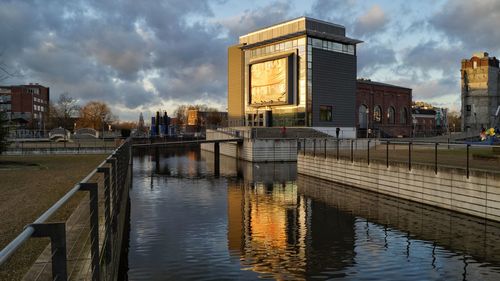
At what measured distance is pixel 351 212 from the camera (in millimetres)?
21844

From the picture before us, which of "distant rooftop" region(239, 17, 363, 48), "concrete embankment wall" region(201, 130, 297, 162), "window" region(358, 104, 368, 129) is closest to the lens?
"concrete embankment wall" region(201, 130, 297, 162)

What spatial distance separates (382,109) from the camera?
90250mm

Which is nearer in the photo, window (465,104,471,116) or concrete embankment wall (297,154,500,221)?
concrete embankment wall (297,154,500,221)

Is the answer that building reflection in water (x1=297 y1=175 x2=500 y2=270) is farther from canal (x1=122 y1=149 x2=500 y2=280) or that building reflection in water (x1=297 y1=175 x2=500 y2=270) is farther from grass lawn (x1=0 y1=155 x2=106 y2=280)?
grass lawn (x1=0 y1=155 x2=106 y2=280)

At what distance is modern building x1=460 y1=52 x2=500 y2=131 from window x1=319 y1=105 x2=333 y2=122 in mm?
56937

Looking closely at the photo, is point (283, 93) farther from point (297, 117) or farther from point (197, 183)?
point (197, 183)

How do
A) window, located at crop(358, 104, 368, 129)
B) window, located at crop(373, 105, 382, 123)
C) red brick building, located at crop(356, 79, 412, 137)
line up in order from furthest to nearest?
window, located at crop(373, 105, 382, 123)
window, located at crop(358, 104, 368, 129)
red brick building, located at crop(356, 79, 412, 137)

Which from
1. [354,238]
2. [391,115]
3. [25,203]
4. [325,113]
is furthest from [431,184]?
[391,115]

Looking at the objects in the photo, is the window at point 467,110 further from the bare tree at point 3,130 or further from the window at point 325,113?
the bare tree at point 3,130

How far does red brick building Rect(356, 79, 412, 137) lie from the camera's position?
281ft

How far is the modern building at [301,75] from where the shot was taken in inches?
2758

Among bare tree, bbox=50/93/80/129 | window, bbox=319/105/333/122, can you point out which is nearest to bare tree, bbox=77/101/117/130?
bare tree, bbox=50/93/80/129

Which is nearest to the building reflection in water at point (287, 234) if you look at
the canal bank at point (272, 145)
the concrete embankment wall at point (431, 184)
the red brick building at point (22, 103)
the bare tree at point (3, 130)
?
the concrete embankment wall at point (431, 184)

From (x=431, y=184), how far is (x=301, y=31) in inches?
1967
